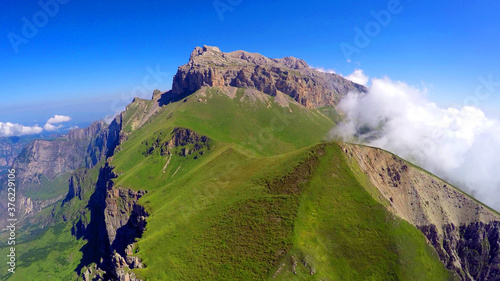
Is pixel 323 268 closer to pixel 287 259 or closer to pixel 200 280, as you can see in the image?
pixel 287 259

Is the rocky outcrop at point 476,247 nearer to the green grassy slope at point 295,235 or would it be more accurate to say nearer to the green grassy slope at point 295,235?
the green grassy slope at point 295,235

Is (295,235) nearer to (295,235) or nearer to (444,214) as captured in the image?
(295,235)

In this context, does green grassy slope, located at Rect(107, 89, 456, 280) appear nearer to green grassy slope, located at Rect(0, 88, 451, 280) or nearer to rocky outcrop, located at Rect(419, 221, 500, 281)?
green grassy slope, located at Rect(0, 88, 451, 280)

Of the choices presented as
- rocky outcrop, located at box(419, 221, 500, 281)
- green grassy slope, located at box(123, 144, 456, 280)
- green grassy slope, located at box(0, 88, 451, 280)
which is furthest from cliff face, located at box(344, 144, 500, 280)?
green grassy slope, located at box(123, 144, 456, 280)

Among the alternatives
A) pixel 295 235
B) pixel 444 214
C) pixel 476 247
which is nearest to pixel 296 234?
pixel 295 235

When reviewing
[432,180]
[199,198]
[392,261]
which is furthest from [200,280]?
[432,180]

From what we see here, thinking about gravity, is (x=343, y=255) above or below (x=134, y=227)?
above

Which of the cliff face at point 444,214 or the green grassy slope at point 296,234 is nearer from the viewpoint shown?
the green grassy slope at point 296,234

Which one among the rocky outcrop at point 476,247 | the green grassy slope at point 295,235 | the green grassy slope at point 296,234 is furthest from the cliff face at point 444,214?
the green grassy slope at point 295,235
